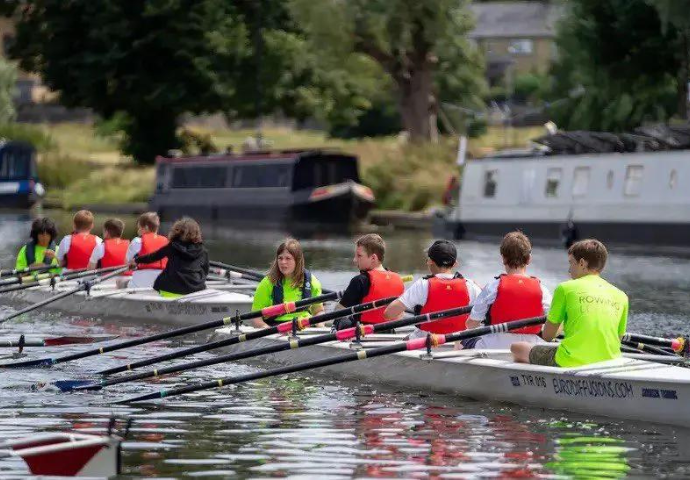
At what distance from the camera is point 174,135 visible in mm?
77000

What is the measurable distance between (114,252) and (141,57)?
48.4 metres

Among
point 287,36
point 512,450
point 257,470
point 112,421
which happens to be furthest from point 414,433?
point 287,36

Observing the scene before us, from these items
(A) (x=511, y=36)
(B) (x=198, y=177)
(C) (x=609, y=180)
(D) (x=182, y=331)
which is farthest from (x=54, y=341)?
(A) (x=511, y=36)

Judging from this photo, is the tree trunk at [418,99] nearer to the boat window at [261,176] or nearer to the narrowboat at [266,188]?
the narrowboat at [266,188]

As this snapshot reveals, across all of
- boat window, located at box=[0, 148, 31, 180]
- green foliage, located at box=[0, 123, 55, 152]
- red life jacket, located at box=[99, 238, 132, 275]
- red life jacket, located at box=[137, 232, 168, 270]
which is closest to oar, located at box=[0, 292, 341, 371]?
red life jacket, located at box=[137, 232, 168, 270]

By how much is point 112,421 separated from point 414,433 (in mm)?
3336

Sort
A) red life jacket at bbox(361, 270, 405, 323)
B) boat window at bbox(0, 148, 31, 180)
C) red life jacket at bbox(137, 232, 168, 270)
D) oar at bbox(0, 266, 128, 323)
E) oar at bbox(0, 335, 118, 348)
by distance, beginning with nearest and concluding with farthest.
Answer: red life jacket at bbox(361, 270, 405, 323)
oar at bbox(0, 335, 118, 348)
oar at bbox(0, 266, 128, 323)
red life jacket at bbox(137, 232, 168, 270)
boat window at bbox(0, 148, 31, 180)

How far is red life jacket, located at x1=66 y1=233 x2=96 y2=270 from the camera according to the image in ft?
90.3

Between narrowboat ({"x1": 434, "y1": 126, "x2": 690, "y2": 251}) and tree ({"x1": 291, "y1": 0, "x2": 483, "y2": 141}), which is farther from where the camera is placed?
tree ({"x1": 291, "y1": 0, "x2": 483, "y2": 141})

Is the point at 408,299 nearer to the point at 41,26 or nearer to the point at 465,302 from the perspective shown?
the point at 465,302

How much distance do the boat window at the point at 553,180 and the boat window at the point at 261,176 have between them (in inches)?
558

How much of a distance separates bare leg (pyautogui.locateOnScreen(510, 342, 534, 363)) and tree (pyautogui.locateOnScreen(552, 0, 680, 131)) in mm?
35879

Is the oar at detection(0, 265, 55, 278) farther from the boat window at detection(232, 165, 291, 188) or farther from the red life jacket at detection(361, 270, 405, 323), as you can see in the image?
the boat window at detection(232, 165, 291, 188)

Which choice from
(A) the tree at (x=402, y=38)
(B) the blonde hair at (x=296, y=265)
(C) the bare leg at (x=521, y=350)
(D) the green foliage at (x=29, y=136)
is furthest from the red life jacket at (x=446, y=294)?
(D) the green foliage at (x=29, y=136)
